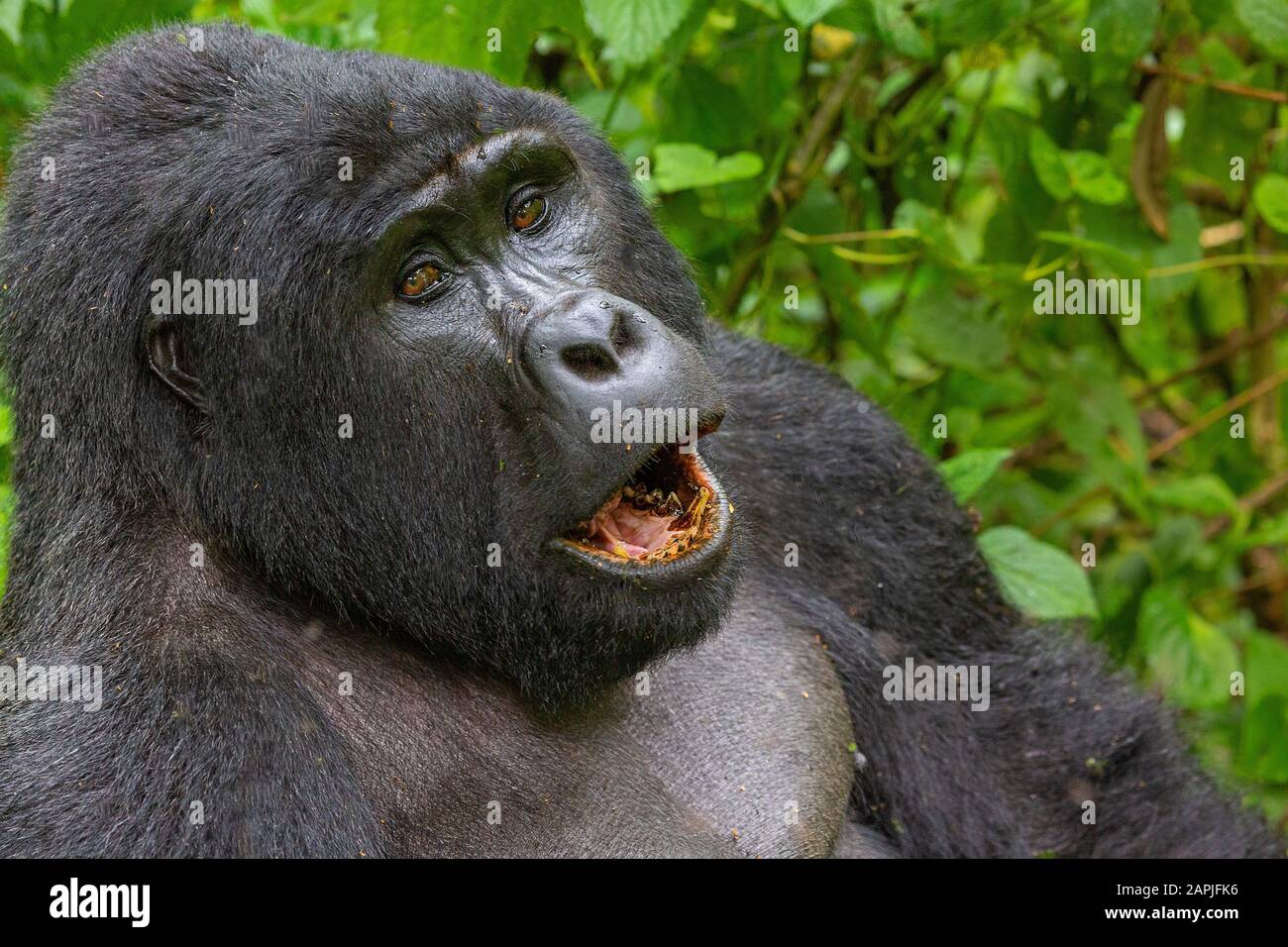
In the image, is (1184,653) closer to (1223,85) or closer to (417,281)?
(1223,85)

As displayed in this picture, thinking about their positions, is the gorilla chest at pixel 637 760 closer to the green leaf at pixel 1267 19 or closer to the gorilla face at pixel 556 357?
the gorilla face at pixel 556 357

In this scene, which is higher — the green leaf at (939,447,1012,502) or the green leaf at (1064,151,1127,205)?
the green leaf at (1064,151,1127,205)

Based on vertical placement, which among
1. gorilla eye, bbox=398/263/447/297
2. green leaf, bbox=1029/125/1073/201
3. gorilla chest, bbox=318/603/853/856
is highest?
green leaf, bbox=1029/125/1073/201

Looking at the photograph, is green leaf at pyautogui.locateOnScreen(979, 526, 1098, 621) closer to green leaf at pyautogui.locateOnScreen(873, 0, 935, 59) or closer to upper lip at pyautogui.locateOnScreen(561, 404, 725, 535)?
green leaf at pyautogui.locateOnScreen(873, 0, 935, 59)

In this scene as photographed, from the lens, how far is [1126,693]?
14.0ft

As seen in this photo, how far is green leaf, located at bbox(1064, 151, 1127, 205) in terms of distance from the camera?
4801 mm

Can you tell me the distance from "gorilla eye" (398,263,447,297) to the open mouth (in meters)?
0.57

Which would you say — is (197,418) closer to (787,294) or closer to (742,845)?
(742,845)

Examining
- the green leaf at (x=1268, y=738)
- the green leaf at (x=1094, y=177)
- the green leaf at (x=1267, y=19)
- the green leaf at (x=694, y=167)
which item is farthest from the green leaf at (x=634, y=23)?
the green leaf at (x=1268, y=738)

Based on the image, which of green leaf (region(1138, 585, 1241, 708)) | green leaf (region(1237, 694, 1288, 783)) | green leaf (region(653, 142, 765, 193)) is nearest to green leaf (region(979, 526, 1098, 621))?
green leaf (region(1138, 585, 1241, 708))

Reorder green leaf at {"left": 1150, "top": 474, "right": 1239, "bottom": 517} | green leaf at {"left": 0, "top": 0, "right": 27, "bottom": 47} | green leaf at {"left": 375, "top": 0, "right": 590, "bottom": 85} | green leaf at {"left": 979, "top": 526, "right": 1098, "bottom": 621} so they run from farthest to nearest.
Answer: green leaf at {"left": 1150, "top": 474, "right": 1239, "bottom": 517}, green leaf at {"left": 0, "top": 0, "right": 27, "bottom": 47}, green leaf at {"left": 979, "top": 526, "right": 1098, "bottom": 621}, green leaf at {"left": 375, "top": 0, "right": 590, "bottom": 85}
